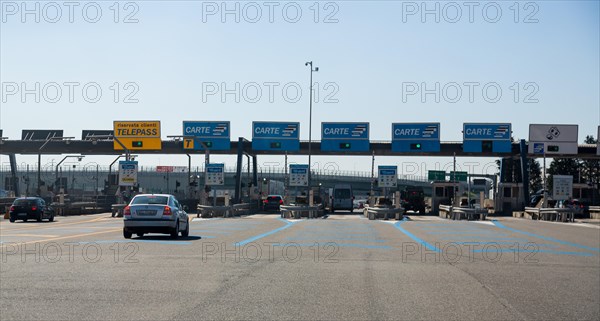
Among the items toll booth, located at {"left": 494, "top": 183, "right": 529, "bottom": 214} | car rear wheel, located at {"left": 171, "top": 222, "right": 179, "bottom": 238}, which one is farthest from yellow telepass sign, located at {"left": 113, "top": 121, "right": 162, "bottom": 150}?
car rear wheel, located at {"left": 171, "top": 222, "right": 179, "bottom": 238}

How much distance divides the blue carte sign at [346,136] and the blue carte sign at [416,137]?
8.18 feet

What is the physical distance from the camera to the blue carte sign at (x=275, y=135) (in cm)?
6169

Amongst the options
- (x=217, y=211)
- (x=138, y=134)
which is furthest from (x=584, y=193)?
(x=138, y=134)

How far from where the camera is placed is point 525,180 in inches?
2436

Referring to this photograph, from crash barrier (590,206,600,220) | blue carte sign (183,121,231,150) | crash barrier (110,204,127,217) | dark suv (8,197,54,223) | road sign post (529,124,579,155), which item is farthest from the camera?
blue carte sign (183,121,231,150)

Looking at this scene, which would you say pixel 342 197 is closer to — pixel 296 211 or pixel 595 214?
pixel 296 211

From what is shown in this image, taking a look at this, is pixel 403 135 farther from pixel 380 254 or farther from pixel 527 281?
pixel 527 281

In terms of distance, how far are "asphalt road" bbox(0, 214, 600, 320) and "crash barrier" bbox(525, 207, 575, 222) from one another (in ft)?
90.4

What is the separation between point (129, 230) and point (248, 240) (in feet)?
12.1

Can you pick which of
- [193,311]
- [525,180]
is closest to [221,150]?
[525,180]

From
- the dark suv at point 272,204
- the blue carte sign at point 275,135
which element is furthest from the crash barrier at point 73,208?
the dark suv at point 272,204

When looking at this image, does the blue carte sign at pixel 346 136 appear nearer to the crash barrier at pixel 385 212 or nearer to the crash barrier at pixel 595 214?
the crash barrier at pixel 385 212

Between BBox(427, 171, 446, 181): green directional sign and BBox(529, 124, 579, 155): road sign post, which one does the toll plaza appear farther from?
BBox(427, 171, 446, 181): green directional sign

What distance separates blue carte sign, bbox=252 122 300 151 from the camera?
202 feet
